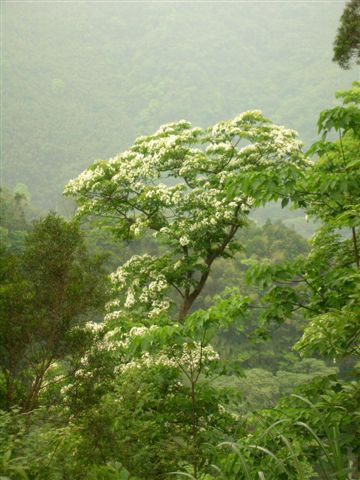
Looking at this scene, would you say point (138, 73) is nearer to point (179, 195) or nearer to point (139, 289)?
point (179, 195)

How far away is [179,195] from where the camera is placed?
9773 mm

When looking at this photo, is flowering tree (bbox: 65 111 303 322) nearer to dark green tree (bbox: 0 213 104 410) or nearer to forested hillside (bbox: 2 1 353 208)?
dark green tree (bbox: 0 213 104 410)

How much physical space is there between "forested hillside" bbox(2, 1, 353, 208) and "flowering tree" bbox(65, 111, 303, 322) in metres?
84.5

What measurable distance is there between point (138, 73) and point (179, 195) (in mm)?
144651

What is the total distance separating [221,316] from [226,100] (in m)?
140

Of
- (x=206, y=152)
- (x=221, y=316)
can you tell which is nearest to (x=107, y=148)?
(x=206, y=152)

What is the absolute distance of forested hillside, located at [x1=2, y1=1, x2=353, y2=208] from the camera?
109812 mm

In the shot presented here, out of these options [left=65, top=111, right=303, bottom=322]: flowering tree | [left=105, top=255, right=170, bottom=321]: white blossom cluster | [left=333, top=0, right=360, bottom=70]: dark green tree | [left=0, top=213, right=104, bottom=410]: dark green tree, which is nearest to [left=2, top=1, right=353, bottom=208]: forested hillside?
[left=65, top=111, right=303, bottom=322]: flowering tree

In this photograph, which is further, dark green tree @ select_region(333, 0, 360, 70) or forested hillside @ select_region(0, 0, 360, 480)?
dark green tree @ select_region(333, 0, 360, 70)

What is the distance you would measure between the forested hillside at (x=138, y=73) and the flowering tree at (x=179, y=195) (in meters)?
84.5

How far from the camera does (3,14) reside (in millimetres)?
156125

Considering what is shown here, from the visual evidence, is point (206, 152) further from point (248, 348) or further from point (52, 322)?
point (248, 348)

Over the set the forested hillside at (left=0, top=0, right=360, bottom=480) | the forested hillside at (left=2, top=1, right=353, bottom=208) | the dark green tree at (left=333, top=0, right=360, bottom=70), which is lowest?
the forested hillside at (left=0, top=0, right=360, bottom=480)

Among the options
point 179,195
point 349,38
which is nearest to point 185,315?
point 179,195
